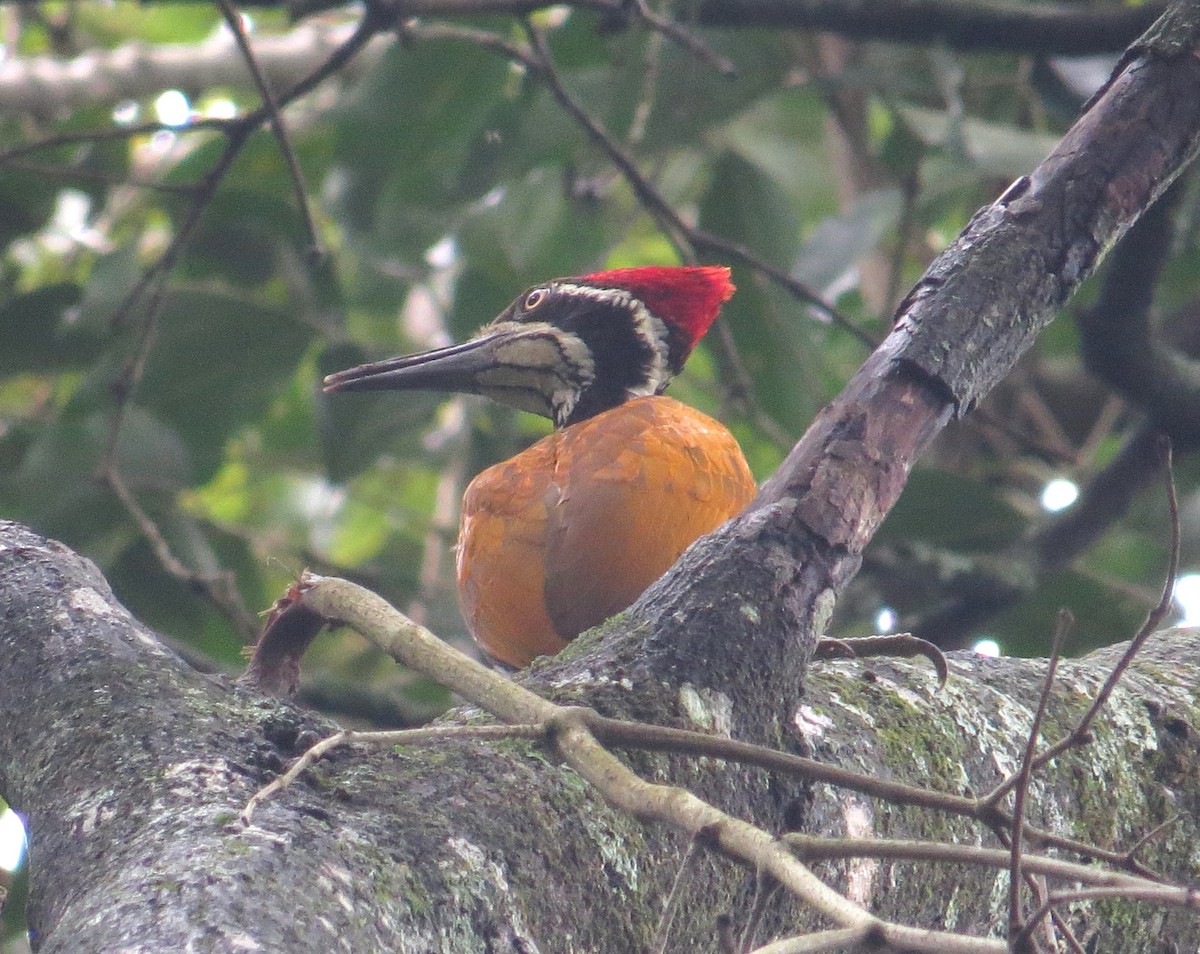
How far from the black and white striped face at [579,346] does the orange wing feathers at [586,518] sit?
594mm

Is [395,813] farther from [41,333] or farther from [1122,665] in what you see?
[41,333]

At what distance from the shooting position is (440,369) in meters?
3.46

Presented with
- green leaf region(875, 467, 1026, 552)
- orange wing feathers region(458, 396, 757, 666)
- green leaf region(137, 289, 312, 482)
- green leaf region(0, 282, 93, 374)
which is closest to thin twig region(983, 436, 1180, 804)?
orange wing feathers region(458, 396, 757, 666)

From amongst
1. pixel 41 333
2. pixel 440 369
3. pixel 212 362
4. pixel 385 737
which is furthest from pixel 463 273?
pixel 385 737

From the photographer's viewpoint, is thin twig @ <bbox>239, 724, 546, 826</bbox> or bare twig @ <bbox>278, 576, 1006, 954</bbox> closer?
bare twig @ <bbox>278, 576, 1006, 954</bbox>

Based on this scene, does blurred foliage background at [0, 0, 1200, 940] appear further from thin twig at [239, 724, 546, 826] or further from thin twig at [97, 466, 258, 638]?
thin twig at [239, 724, 546, 826]

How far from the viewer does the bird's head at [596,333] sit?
12.1 ft

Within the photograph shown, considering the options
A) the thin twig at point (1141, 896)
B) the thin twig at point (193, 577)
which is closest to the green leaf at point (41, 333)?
the thin twig at point (193, 577)

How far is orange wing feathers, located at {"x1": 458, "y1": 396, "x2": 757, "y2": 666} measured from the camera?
2801 mm

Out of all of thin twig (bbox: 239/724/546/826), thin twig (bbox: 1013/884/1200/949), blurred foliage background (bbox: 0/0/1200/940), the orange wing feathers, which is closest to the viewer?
thin twig (bbox: 1013/884/1200/949)

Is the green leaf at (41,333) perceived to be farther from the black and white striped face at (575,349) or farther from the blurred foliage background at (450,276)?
the black and white striped face at (575,349)

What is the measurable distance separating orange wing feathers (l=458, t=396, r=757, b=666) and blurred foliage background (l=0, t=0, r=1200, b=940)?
1.02 m

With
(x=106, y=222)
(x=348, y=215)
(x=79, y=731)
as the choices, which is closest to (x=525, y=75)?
(x=348, y=215)

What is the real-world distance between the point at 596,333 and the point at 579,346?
54 mm
